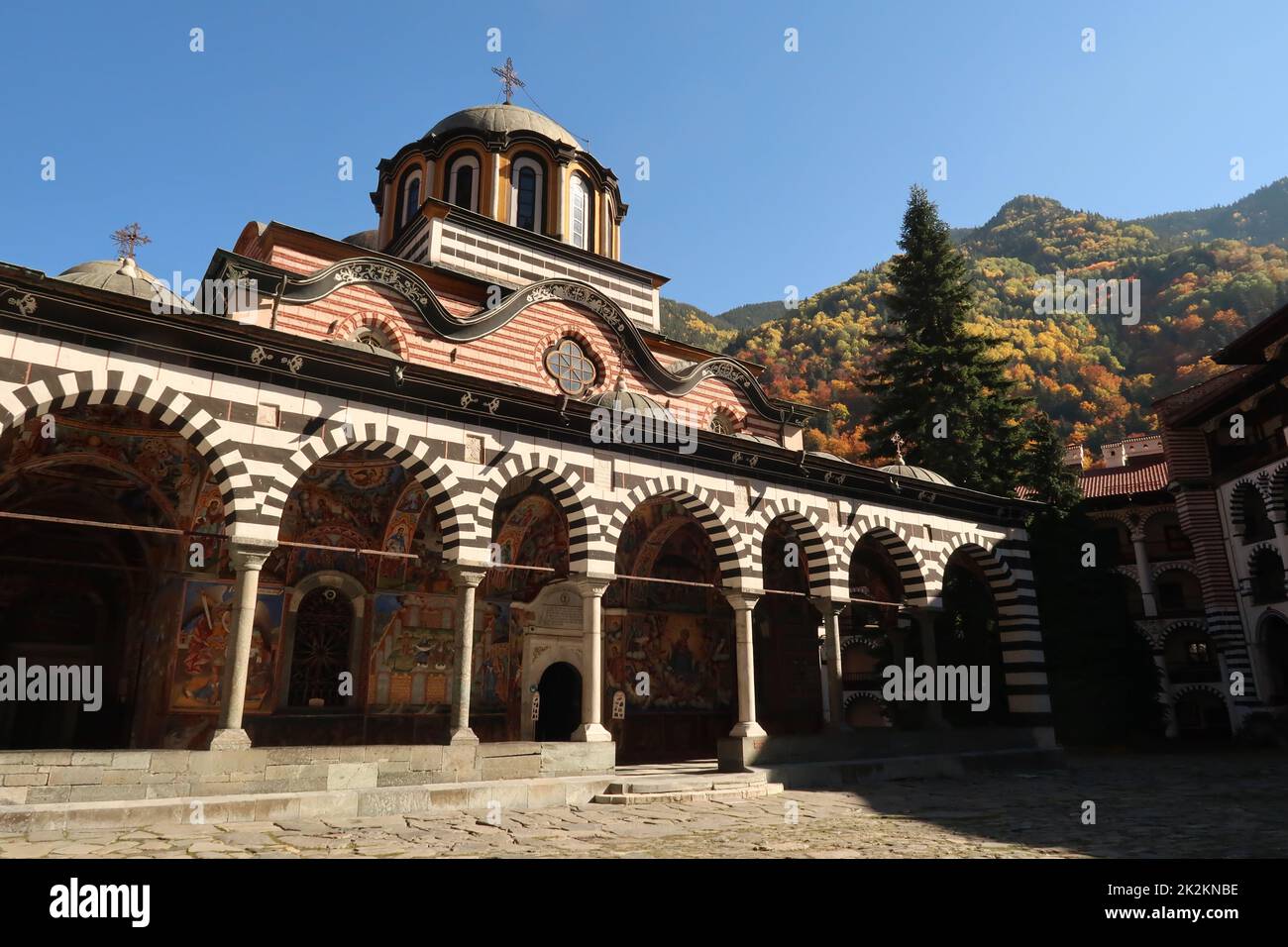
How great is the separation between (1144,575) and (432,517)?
27.5 meters

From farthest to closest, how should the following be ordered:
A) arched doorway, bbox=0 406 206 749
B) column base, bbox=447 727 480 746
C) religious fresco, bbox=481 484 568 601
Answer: religious fresco, bbox=481 484 568 601, arched doorway, bbox=0 406 206 749, column base, bbox=447 727 480 746

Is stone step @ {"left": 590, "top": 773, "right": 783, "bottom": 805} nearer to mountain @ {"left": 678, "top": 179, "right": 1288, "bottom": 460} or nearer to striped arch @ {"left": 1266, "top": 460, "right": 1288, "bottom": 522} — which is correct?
striped arch @ {"left": 1266, "top": 460, "right": 1288, "bottom": 522}

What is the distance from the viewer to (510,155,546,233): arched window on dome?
2072 cm

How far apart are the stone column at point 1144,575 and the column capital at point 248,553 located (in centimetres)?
3077

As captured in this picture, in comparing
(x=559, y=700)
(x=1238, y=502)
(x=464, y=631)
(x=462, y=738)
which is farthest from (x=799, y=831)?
(x=1238, y=502)

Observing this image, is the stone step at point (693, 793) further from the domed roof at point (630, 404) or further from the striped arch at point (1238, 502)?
the striped arch at point (1238, 502)

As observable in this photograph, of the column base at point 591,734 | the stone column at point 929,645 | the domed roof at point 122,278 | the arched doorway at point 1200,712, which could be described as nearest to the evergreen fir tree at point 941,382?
the stone column at point 929,645

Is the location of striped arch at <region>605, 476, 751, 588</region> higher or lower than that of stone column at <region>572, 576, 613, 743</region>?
higher

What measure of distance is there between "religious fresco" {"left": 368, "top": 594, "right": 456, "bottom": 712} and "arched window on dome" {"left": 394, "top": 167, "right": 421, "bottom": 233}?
10879 millimetres

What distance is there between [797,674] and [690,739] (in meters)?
2.99

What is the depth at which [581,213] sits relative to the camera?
21641 mm

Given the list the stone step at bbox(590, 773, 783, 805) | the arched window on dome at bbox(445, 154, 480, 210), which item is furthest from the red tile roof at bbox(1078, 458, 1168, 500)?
the stone step at bbox(590, 773, 783, 805)

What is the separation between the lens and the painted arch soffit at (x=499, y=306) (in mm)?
14734
